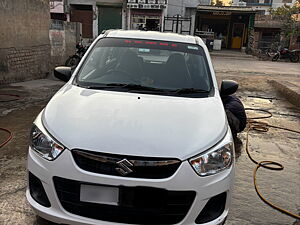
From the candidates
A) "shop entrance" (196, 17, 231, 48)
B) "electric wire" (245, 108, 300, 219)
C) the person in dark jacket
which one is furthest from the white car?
"shop entrance" (196, 17, 231, 48)

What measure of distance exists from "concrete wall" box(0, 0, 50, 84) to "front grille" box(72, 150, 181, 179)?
24.3 feet

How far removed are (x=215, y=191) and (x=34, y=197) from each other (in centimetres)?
136

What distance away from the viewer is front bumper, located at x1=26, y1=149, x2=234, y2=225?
6.85 feet

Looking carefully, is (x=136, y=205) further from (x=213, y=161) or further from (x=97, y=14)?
(x=97, y=14)

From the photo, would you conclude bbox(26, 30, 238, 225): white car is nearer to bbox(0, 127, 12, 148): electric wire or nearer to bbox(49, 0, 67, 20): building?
bbox(0, 127, 12, 148): electric wire

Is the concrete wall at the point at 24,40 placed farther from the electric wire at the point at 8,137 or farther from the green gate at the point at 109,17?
the green gate at the point at 109,17

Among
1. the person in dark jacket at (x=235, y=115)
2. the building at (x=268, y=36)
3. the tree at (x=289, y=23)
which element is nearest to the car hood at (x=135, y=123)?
the person in dark jacket at (x=235, y=115)

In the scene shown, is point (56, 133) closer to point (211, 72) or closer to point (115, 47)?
point (115, 47)

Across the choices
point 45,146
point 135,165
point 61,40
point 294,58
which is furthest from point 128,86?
point 294,58

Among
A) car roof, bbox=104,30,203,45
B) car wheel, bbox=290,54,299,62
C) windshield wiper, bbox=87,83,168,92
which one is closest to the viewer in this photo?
windshield wiper, bbox=87,83,168,92

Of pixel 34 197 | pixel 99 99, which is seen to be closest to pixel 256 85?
pixel 99 99

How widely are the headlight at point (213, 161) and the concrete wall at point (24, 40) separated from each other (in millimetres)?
7707

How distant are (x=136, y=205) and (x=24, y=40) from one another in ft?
28.0

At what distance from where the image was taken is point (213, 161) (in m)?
2.28
